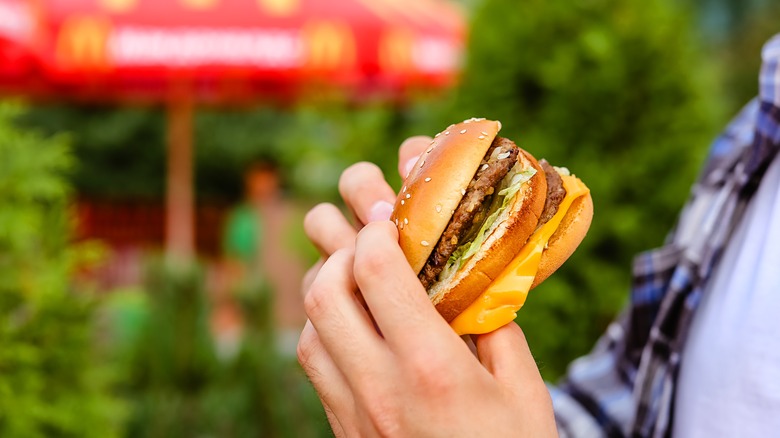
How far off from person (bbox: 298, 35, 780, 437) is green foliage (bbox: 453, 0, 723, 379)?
3.93 ft

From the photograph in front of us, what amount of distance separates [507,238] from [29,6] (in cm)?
369

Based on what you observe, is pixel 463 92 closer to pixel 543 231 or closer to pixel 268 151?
pixel 543 231

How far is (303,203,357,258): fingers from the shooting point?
126 centimetres

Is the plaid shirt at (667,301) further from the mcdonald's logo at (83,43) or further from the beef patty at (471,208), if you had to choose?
the mcdonald's logo at (83,43)

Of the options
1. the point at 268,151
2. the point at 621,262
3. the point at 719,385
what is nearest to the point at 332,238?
the point at 719,385

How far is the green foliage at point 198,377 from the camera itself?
3.82 m

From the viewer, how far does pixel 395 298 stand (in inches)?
36.7

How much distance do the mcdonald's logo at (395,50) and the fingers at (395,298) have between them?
14.2 feet

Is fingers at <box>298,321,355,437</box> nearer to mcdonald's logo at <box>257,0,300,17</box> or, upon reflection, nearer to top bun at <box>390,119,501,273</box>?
top bun at <box>390,119,501,273</box>

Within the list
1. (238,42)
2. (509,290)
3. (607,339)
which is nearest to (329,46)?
(238,42)

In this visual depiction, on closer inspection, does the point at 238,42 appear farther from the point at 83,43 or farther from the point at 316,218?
the point at 316,218

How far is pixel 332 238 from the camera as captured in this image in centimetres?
127

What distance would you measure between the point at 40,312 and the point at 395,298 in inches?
55.4

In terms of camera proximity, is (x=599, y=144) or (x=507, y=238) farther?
(x=599, y=144)
